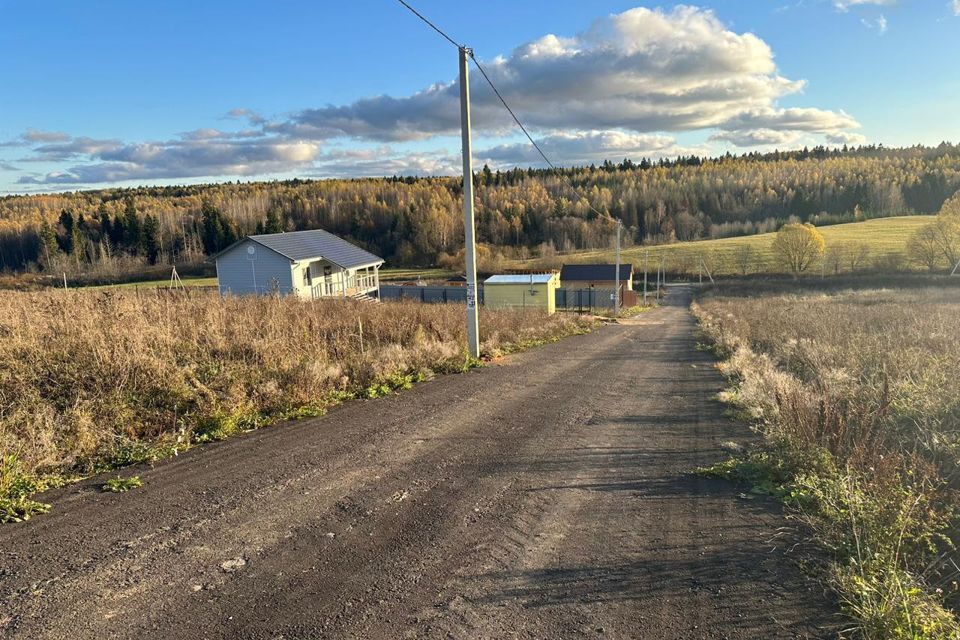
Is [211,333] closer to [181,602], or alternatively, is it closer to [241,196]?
[181,602]

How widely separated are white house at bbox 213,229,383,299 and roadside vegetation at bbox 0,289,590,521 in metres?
24.9

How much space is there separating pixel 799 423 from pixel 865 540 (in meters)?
1.92

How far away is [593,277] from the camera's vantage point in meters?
61.2

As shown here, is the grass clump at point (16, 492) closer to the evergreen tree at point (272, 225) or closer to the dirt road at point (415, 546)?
the dirt road at point (415, 546)

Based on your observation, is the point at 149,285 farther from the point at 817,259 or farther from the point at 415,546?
the point at 817,259

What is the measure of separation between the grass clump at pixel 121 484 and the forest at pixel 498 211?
93.0 meters

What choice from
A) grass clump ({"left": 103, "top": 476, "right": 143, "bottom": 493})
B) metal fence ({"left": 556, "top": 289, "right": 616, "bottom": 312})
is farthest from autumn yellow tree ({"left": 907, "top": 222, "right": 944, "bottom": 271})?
grass clump ({"left": 103, "top": 476, "right": 143, "bottom": 493})

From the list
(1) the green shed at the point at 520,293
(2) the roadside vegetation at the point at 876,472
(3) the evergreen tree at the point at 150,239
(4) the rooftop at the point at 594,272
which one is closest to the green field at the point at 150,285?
(2) the roadside vegetation at the point at 876,472

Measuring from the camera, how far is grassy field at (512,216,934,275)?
247ft

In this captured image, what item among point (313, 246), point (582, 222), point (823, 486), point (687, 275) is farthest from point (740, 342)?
point (582, 222)

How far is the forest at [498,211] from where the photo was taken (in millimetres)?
94312

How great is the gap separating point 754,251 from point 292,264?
251 ft

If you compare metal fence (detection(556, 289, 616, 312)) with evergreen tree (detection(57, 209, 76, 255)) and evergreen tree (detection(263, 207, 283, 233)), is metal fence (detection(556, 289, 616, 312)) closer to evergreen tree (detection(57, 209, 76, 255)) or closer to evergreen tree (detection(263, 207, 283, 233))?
evergreen tree (detection(263, 207, 283, 233))

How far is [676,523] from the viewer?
387cm
